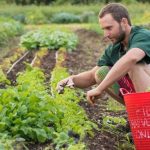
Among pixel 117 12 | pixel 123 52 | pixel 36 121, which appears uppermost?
pixel 117 12

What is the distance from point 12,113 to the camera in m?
5.27

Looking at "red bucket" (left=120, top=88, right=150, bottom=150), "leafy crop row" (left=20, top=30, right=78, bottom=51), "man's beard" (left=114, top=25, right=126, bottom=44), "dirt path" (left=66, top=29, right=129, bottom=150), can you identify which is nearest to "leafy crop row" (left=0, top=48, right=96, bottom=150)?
"dirt path" (left=66, top=29, right=129, bottom=150)

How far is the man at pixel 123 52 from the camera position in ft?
18.2

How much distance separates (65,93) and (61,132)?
2030 mm

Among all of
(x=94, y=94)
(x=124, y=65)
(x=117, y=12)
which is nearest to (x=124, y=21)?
(x=117, y=12)

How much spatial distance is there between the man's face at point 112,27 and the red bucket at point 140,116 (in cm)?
83

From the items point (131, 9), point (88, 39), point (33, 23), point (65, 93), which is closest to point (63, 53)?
point (88, 39)

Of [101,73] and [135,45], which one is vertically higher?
[135,45]

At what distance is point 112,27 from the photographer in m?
5.84

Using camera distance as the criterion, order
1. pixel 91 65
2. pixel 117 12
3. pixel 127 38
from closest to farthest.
A: 1. pixel 117 12
2. pixel 127 38
3. pixel 91 65

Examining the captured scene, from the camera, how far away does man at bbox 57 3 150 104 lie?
5551 mm

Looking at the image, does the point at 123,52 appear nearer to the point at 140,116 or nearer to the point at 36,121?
the point at 140,116

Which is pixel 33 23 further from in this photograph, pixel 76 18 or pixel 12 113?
pixel 12 113

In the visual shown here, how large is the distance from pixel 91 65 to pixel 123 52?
6475 millimetres
